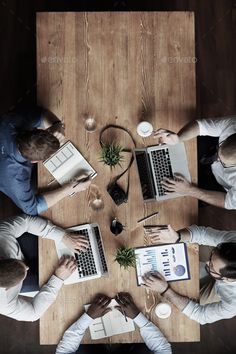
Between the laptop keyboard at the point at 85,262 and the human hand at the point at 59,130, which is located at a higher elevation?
the human hand at the point at 59,130

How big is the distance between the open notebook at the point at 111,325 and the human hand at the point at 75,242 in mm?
332

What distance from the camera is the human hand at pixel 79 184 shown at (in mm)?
2293

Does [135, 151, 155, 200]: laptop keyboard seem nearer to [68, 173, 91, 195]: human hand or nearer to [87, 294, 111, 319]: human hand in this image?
[68, 173, 91, 195]: human hand

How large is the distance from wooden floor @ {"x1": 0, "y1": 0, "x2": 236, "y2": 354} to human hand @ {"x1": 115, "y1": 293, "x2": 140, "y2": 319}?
1.12 meters

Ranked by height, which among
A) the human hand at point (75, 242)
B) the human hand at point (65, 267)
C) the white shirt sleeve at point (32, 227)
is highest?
the white shirt sleeve at point (32, 227)

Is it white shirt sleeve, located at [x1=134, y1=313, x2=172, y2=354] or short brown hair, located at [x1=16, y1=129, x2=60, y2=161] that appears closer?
short brown hair, located at [x1=16, y1=129, x2=60, y2=161]

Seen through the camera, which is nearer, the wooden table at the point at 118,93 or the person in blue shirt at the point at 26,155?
the person in blue shirt at the point at 26,155

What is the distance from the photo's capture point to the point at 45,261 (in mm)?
2312

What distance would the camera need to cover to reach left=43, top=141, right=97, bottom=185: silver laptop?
233 cm

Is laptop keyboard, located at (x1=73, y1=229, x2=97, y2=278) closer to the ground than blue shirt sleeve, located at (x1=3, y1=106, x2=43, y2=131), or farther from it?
closer to the ground

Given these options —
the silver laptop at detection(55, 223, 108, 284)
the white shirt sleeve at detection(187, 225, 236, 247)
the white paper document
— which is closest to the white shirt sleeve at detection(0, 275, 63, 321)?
the silver laptop at detection(55, 223, 108, 284)

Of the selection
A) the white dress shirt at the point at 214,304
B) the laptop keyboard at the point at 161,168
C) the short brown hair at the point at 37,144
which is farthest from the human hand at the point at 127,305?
the short brown hair at the point at 37,144

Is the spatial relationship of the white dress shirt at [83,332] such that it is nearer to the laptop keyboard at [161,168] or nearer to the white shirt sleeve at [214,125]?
the laptop keyboard at [161,168]

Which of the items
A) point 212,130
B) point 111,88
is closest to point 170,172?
point 212,130
